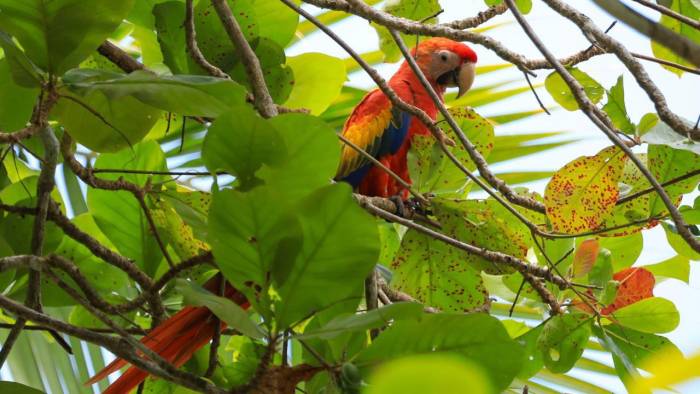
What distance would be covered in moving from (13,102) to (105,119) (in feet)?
0.29

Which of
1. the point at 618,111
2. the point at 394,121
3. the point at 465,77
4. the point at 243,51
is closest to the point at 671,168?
the point at 618,111

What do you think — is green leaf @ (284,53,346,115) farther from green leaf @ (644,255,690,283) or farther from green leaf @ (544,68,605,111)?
green leaf @ (644,255,690,283)

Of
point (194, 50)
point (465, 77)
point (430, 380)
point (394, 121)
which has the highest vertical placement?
point (465, 77)

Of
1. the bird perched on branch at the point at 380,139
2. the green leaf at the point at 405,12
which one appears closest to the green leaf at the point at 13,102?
the green leaf at the point at 405,12

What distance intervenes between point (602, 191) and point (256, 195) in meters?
0.42

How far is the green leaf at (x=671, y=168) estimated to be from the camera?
0.78 m

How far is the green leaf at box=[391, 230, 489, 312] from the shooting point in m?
0.87

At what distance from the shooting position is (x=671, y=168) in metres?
0.79

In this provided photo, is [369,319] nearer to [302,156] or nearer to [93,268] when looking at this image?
[302,156]

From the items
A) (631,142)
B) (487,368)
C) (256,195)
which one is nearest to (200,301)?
(256,195)

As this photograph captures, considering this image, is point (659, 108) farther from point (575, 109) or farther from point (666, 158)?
point (575, 109)

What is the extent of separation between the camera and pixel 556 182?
0.75 metres

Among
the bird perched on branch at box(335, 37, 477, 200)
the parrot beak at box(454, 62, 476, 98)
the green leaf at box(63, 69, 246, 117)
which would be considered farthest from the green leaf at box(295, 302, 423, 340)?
the parrot beak at box(454, 62, 476, 98)

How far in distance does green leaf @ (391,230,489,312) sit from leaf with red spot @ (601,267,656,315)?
0.14 m
